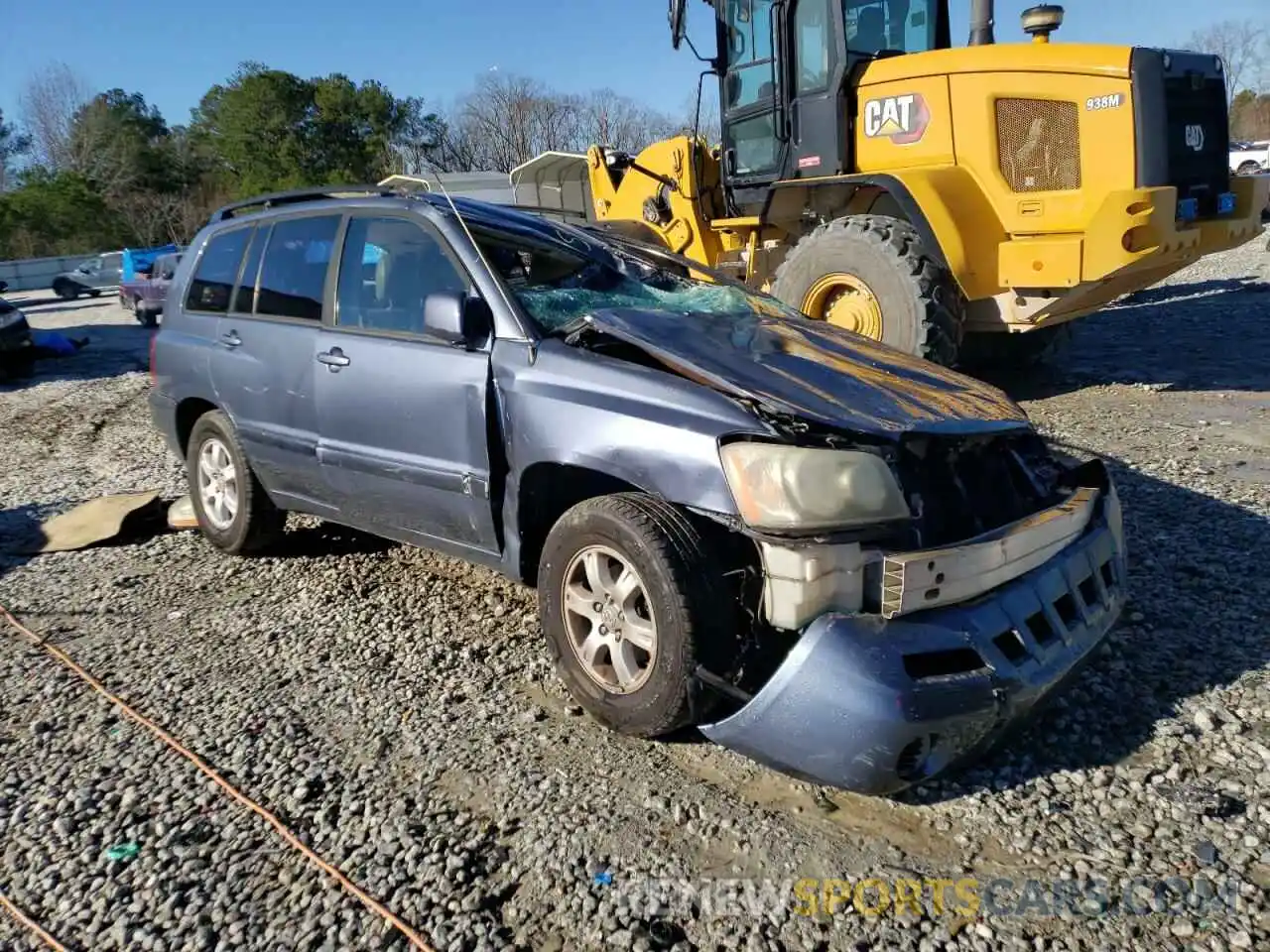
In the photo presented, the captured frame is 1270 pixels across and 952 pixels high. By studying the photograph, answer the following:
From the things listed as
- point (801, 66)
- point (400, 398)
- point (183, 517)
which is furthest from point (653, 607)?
point (801, 66)

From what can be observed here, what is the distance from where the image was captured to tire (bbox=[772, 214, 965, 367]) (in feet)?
23.1

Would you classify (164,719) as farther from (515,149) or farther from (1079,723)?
(515,149)

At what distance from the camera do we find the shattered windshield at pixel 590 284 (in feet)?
12.5

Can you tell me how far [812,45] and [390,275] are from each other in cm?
515

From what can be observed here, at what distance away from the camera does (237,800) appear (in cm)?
300

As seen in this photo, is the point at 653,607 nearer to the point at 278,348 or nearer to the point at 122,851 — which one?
the point at 122,851

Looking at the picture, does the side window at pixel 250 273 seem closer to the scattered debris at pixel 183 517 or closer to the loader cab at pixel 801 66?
the scattered debris at pixel 183 517

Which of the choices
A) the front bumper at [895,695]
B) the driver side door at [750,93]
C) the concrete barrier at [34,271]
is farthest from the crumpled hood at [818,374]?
the concrete barrier at [34,271]

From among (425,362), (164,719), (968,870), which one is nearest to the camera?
(968,870)

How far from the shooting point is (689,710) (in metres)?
2.97

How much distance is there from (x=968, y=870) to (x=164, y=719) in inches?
107

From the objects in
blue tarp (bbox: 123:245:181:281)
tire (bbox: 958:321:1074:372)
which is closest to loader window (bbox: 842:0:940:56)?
tire (bbox: 958:321:1074:372)

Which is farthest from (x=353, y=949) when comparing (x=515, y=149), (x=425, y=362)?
(x=515, y=149)

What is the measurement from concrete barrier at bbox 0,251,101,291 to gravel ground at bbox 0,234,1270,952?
40.3m
